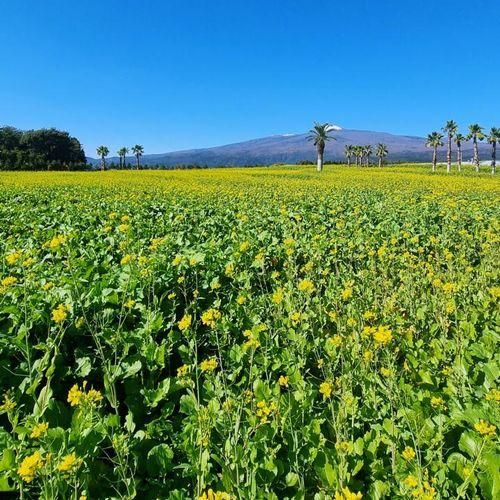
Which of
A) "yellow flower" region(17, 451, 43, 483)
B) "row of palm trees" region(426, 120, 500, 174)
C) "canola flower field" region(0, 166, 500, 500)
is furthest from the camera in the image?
"row of palm trees" region(426, 120, 500, 174)

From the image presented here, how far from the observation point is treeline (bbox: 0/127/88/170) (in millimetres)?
78438

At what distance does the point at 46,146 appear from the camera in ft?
287

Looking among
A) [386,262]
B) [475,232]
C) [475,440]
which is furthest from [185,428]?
[475,232]

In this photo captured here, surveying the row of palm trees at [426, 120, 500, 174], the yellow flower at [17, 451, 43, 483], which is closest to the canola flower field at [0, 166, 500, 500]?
the yellow flower at [17, 451, 43, 483]

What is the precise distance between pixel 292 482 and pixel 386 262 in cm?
442

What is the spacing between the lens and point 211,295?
15.2 ft

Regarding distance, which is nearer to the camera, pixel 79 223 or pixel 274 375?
pixel 274 375

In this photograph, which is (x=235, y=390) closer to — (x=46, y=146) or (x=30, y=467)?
(x=30, y=467)

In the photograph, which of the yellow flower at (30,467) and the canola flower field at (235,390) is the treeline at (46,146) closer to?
the canola flower field at (235,390)

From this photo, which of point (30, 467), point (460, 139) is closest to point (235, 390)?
point (30, 467)

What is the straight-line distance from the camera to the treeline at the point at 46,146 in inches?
3088

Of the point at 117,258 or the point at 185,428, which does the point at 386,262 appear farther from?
the point at 185,428

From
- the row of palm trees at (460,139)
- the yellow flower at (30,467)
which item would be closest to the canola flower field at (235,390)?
the yellow flower at (30,467)

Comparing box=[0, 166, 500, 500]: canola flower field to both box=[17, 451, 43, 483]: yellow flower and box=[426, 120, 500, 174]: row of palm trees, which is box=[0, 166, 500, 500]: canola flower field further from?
box=[426, 120, 500, 174]: row of palm trees
